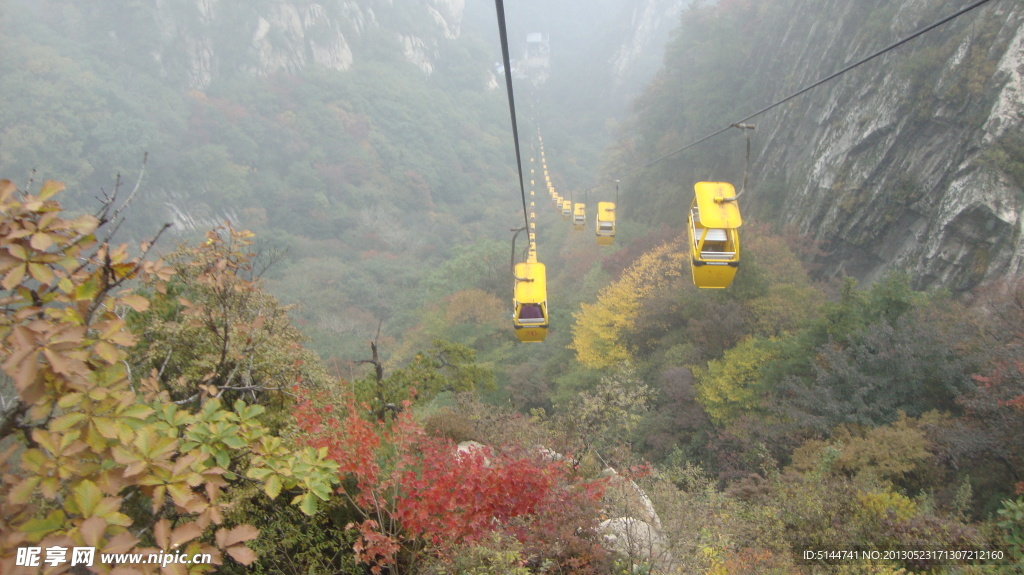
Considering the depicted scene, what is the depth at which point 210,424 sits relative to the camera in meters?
2.49

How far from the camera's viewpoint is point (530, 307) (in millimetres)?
9812

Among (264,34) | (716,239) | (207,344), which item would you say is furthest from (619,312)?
(264,34)

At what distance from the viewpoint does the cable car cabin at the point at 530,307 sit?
9594 millimetres

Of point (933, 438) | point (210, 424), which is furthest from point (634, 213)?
point (210, 424)

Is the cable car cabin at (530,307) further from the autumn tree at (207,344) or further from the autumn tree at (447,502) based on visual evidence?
the autumn tree at (447,502)

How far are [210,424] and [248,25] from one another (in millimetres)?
79655

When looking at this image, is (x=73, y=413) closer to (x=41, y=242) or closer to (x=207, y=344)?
(x=41, y=242)

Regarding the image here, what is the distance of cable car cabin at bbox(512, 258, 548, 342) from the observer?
31.5 feet

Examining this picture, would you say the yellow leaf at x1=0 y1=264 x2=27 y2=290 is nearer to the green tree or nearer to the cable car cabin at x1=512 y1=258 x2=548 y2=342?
the green tree

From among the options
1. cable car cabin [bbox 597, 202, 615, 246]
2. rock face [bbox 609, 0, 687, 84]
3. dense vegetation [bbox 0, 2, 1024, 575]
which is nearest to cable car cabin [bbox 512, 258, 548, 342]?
dense vegetation [bbox 0, 2, 1024, 575]

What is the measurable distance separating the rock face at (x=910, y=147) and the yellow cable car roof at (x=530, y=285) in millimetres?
11139

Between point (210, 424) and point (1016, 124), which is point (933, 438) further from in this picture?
point (210, 424)

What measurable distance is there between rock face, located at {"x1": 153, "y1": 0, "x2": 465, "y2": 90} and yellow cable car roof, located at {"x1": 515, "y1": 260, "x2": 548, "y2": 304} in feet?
227

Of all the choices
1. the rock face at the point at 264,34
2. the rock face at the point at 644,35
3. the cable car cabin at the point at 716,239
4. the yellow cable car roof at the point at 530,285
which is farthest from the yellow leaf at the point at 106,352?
the rock face at the point at 644,35
